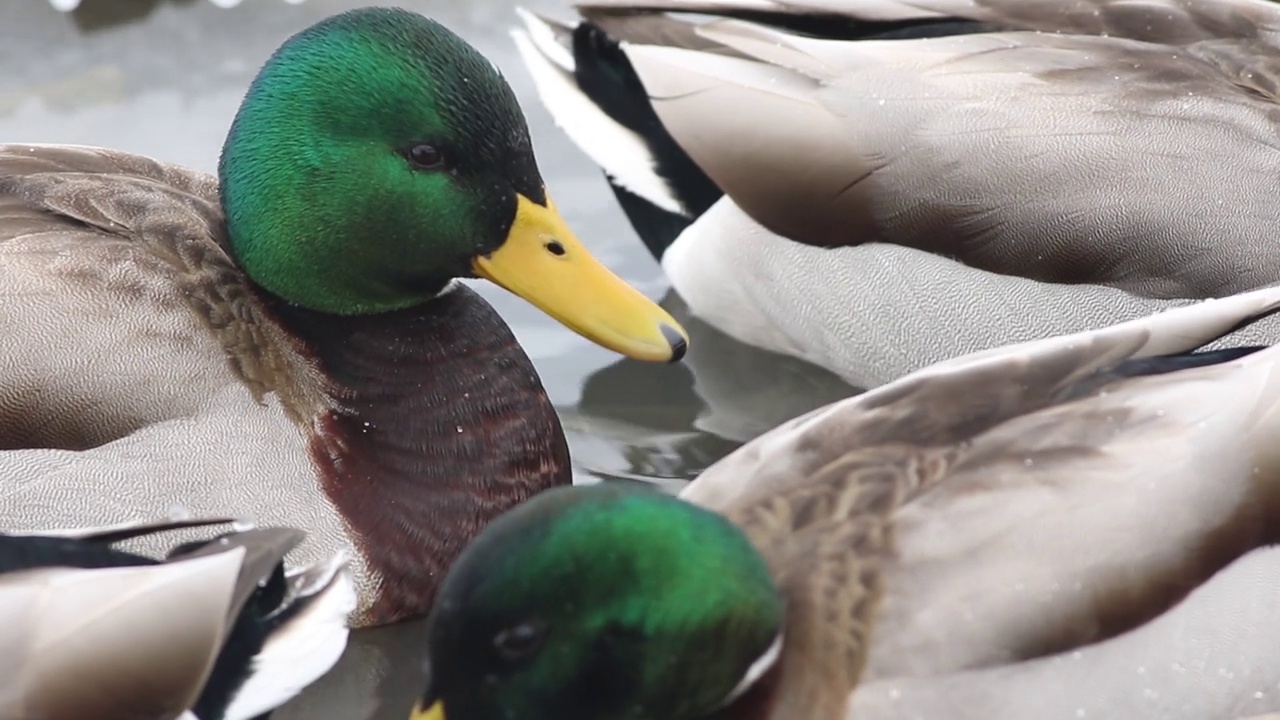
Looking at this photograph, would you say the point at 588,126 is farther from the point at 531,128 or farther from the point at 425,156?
the point at 425,156

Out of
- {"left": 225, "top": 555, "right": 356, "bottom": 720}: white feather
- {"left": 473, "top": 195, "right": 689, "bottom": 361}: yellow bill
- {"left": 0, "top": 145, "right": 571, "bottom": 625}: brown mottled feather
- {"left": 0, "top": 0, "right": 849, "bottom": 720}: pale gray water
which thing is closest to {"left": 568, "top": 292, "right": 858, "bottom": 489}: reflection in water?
{"left": 0, "top": 0, "right": 849, "bottom": 720}: pale gray water

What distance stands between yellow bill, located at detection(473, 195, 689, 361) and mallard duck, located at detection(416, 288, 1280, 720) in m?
0.80

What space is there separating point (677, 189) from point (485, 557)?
8.66ft

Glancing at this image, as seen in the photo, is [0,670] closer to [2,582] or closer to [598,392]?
[2,582]

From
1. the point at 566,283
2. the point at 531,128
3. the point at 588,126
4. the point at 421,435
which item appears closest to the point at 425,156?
the point at 566,283

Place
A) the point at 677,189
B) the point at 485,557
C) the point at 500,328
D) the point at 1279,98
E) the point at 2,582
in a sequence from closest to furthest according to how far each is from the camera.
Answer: the point at 485,557, the point at 2,582, the point at 500,328, the point at 1279,98, the point at 677,189

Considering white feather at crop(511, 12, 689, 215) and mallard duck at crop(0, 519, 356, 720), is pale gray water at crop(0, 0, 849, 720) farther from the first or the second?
mallard duck at crop(0, 519, 356, 720)

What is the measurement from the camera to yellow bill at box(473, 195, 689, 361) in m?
4.06

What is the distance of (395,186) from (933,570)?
1.51 m

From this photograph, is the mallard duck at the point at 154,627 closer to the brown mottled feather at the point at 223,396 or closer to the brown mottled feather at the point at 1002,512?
the brown mottled feather at the point at 223,396

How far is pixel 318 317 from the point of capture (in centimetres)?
417

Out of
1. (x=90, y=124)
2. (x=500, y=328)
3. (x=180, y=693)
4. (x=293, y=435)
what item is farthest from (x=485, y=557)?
(x=90, y=124)

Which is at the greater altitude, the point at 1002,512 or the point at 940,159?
the point at 1002,512

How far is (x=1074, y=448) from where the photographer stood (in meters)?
3.13
